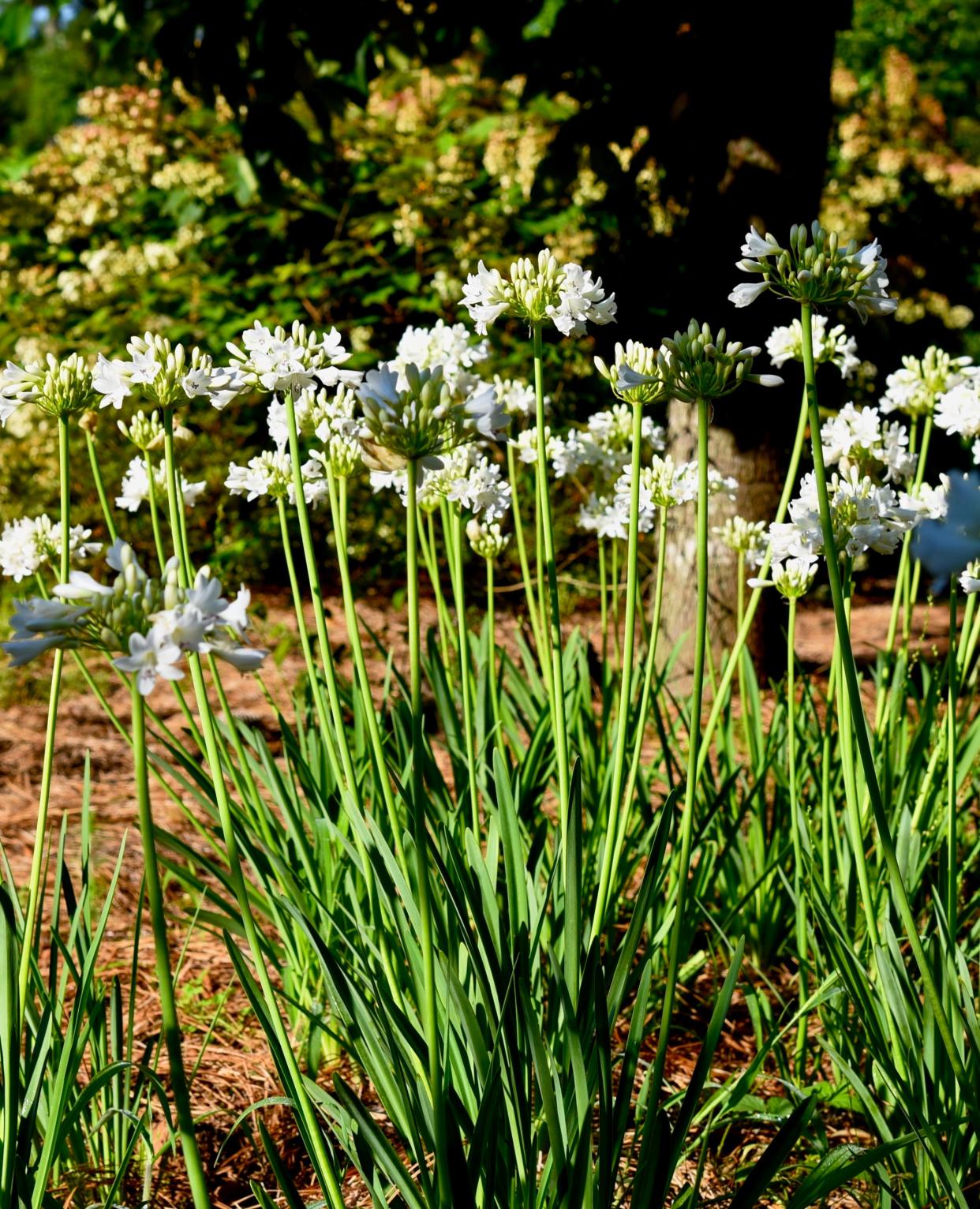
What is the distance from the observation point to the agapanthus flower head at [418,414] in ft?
3.52

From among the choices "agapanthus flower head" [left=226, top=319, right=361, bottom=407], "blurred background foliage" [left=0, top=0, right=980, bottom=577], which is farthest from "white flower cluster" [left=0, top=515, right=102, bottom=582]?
"blurred background foliage" [left=0, top=0, right=980, bottom=577]

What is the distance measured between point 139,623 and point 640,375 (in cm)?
66

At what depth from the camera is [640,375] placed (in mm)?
1263

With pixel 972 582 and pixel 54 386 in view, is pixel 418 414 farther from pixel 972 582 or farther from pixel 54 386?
pixel 972 582

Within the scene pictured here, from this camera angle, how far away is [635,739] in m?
1.59

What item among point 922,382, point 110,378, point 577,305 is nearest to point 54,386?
point 110,378

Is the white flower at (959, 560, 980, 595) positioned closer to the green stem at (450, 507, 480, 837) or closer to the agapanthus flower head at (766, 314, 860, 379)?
the agapanthus flower head at (766, 314, 860, 379)

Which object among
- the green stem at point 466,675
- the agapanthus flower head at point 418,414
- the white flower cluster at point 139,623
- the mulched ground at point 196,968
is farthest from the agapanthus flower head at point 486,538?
the white flower cluster at point 139,623

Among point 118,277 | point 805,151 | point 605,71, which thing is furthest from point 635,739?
point 118,277

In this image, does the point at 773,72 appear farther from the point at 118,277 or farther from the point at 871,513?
the point at 118,277

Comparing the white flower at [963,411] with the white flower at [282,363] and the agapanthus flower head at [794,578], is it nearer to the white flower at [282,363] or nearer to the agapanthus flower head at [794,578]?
the agapanthus flower head at [794,578]

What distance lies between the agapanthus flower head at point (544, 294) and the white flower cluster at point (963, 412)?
1.98 feet

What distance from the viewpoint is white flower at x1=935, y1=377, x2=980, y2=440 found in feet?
5.38

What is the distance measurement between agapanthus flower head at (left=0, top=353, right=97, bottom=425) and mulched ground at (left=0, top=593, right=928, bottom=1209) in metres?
0.55
